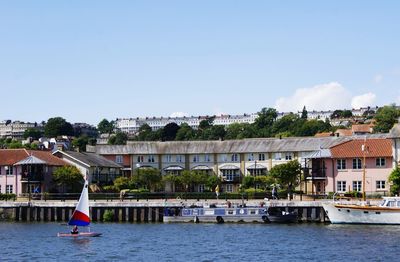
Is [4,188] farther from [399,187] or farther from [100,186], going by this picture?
[399,187]

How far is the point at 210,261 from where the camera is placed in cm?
5784

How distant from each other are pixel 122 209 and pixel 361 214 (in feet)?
88.8

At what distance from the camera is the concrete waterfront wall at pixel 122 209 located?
89.0 m

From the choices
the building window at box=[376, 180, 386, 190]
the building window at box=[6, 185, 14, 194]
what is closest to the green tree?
the building window at box=[6, 185, 14, 194]

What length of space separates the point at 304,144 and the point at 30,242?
6791 cm

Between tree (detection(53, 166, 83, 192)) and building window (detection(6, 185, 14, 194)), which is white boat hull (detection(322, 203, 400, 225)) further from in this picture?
building window (detection(6, 185, 14, 194))

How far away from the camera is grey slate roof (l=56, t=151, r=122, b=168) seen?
13012 centimetres

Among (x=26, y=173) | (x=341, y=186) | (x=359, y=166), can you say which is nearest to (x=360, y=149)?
(x=359, y=166)

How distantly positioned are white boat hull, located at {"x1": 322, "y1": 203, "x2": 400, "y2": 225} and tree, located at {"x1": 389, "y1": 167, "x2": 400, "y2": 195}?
15.9 m

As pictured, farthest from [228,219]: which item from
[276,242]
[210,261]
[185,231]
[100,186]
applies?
[100,186]

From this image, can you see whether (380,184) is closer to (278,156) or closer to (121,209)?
(278,156)

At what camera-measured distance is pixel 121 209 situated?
95562 mm

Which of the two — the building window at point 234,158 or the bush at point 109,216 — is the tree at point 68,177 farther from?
the building window at point 234,158

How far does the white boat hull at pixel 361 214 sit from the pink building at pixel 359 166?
24186 millimetres
